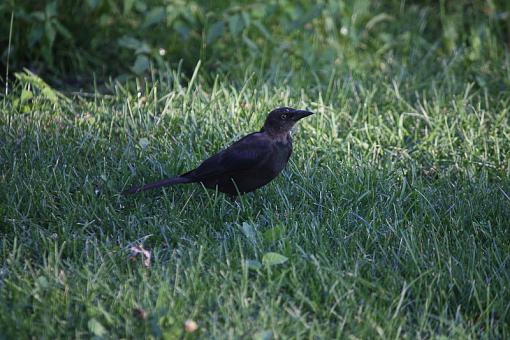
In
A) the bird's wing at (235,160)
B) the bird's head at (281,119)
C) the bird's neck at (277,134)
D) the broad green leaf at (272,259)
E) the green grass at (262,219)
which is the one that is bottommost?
the green grass at (262,219)

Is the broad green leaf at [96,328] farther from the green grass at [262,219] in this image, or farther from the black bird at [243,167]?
the black bird at [243,167]

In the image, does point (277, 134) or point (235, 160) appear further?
point (277, 134)

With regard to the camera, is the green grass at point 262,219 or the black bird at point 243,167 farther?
the black bird at point 243,167

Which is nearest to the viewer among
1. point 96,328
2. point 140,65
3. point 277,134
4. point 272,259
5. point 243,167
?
point 96,328

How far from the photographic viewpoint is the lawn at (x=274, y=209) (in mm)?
2904

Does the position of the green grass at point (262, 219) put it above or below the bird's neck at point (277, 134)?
below

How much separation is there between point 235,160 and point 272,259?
0.94 m

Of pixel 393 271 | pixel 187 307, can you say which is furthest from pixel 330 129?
pixel 187 307

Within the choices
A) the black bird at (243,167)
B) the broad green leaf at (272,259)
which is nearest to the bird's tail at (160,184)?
the black bird at (243,167)

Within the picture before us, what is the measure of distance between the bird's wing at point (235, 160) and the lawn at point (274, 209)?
0.15 meters

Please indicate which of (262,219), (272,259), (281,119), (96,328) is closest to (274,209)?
(262,219)

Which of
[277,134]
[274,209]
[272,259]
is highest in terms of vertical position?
[277,134]

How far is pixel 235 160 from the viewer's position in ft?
13.1

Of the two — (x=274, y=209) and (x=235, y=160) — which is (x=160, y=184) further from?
(x=274, y=209)
